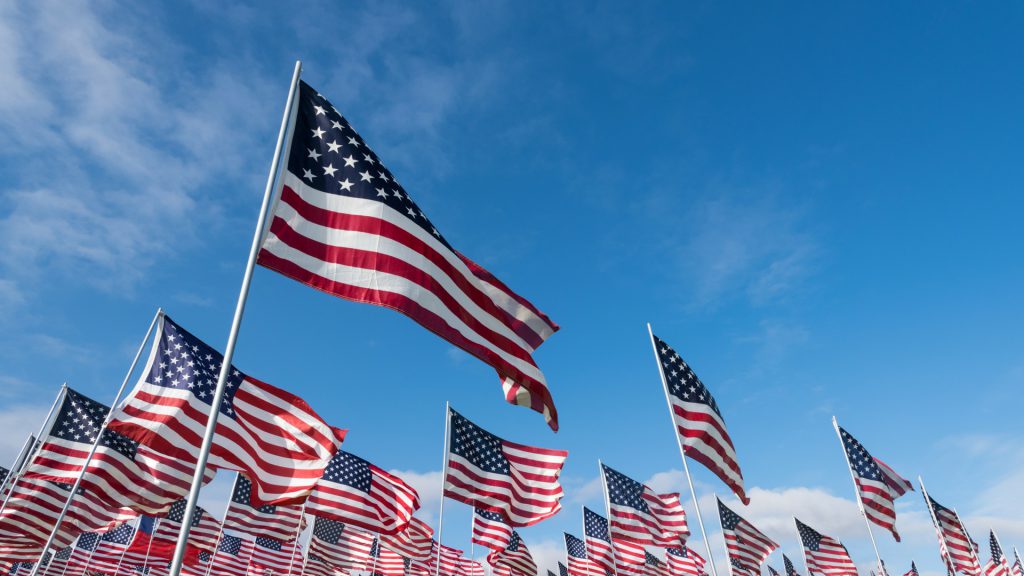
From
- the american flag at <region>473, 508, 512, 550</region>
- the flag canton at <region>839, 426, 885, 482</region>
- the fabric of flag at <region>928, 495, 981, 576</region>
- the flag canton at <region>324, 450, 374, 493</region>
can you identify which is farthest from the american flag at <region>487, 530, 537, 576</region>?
the fabric of flag at <region>928, 495, 981, 576</region>

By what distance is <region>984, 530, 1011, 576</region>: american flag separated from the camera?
4540 cm

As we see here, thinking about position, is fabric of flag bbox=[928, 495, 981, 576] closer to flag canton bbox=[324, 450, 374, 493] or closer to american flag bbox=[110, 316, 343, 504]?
flag canton bbox=[324, 450, 374, 493]

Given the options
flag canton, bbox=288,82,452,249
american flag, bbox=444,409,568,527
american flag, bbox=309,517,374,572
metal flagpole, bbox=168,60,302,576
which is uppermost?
american flag, bbox=309,517,374,572

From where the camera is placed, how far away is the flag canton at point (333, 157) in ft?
31.1

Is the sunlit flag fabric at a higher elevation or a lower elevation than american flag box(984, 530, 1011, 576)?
lower

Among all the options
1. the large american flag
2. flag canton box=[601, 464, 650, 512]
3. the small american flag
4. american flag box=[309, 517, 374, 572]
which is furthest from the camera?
american flag box=[309, 517, 374, 572]

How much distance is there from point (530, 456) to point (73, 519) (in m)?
16.2

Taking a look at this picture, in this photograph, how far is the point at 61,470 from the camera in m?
19.7

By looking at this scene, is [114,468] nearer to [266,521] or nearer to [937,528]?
[266,521]

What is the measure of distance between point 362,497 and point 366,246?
17.0 meters

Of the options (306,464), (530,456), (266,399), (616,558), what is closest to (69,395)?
(266,399)

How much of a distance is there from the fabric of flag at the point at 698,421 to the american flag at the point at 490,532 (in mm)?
14851

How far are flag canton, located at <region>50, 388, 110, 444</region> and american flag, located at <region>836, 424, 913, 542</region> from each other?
Answer: 29.2 metres

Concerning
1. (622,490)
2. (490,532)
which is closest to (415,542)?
(490,532)
